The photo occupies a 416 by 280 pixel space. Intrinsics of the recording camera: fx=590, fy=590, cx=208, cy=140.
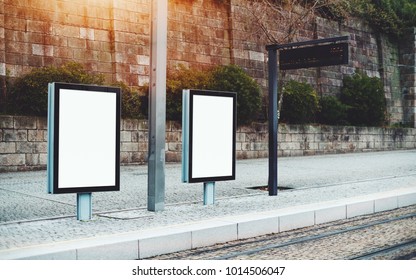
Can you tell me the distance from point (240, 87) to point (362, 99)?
723 cm

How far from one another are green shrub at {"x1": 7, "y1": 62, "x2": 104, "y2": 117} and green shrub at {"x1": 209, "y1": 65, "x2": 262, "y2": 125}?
5081 mm

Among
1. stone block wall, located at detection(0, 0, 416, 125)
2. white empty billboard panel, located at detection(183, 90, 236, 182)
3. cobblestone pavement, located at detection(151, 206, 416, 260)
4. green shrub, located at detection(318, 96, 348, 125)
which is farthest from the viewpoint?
green shrub, located at detection(318, 96, 348, 125)

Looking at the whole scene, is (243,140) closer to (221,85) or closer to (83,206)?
(221,85)

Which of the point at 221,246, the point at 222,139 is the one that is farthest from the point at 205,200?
the point at 221,246

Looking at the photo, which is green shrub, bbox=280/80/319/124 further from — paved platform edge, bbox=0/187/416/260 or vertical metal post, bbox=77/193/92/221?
vertical metal post, bbox=77/193/92/221

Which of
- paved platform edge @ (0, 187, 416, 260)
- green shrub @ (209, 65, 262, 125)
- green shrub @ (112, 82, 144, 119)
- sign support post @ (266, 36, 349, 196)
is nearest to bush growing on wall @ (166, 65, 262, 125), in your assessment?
green shrub @ (209, 65, 262, 125)

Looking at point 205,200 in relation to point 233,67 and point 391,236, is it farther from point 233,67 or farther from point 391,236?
point 233,67

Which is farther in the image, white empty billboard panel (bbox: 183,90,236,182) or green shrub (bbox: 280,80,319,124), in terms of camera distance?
green shrub (bbox: 280,80,319,124)

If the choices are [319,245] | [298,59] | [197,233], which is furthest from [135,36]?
[319,245]

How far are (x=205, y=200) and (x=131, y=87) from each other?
29.3ft

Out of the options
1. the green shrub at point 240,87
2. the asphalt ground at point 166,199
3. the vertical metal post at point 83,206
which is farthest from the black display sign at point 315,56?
the green shrub at point 240,87

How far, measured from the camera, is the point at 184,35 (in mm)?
18609

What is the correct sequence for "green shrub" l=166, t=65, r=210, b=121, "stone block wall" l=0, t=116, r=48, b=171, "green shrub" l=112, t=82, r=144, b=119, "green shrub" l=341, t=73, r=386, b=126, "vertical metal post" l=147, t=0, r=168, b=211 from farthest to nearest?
"green shrub" l=341, t=73, r=386, b=126
"green shrub" l=166, t=65, r=210, b=121
"green shrub" l=112, t=82, r=144, b=119
"stone block wall" l=0, t=116, r=48, b=171
"vertical metal post" l=147, t=0, r=168, b=211

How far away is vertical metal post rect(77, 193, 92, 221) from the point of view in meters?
7.29
